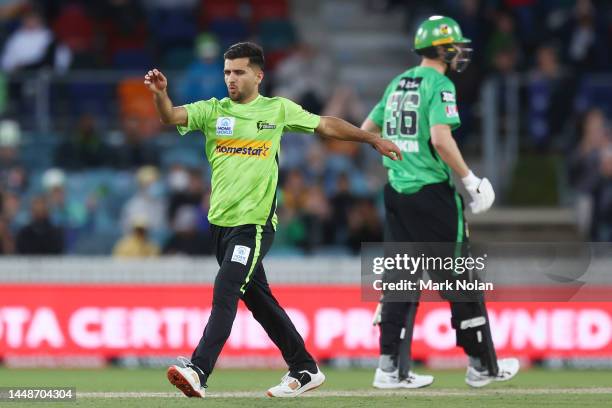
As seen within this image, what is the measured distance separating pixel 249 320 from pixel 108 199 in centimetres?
357

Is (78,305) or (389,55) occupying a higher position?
(389,55)

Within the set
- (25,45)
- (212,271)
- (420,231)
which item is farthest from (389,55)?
(420,231)

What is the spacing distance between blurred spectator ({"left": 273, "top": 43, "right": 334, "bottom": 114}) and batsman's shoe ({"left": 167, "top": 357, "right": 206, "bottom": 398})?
340 inches

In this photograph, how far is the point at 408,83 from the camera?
10.5 metres

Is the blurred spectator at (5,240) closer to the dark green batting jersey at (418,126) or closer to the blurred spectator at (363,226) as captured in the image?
the blurred spectator at (363,226)

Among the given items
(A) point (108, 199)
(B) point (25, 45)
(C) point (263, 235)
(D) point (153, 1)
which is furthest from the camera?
(D) point (153, 1)

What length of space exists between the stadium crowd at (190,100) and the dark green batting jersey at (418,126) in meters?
5.29

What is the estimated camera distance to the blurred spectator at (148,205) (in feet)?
53.3

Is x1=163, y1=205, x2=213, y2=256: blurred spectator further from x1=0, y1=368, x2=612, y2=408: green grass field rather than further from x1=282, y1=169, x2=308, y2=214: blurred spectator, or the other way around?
x1=0, y1=368, x2=612, y2=408: green grass field

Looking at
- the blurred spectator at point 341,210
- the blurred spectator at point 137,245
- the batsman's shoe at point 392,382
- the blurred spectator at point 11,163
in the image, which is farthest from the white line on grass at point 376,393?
the blurred spectator at point 11,163

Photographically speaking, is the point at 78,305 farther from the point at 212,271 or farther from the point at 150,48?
the point at 150,48

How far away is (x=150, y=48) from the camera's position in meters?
19.3

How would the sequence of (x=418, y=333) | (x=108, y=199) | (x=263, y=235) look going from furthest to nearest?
1. (x=108, y=199)
2. (x=418, y=333)
3. (x=263, y=235)

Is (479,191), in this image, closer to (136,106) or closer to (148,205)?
(148,205)
